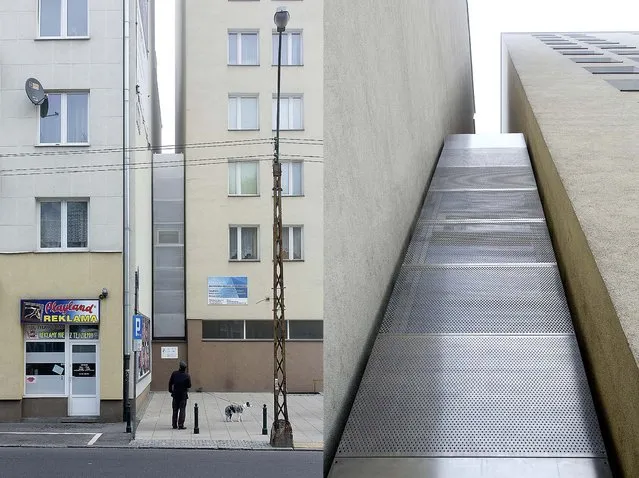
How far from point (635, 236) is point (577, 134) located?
175 cm

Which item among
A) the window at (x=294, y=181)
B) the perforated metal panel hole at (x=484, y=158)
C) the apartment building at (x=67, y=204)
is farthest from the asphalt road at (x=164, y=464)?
the perforated metal panel hole at (x=484, y=158)

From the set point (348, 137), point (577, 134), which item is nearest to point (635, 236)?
point (348, 137)

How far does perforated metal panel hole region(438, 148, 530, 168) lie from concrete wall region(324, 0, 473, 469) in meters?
2.16

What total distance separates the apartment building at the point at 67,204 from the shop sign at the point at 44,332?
22 millimetres

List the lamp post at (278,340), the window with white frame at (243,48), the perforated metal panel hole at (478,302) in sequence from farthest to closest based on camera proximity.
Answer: the window with white frame at (243,48), the lamp post at (278,340), the perforated metal panel hole at (478,302)

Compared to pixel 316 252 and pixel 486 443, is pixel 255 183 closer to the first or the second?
pixel 316 252

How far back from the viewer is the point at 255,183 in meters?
9.17

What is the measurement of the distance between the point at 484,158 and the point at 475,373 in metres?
3.99

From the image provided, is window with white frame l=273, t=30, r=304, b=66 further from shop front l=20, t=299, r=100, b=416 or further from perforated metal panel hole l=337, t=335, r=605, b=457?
perforated metal panel hole l=337, t=335, r=605, b=457

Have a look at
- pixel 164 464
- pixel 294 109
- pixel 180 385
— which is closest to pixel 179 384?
pixel 180 385

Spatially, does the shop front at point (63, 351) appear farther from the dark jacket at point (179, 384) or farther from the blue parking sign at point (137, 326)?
the dark jacket at point (179, 384)

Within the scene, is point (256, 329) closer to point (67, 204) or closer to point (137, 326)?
point (137, 326)

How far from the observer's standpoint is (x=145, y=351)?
968 cm

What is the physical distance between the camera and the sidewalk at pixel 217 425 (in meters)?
8.63
